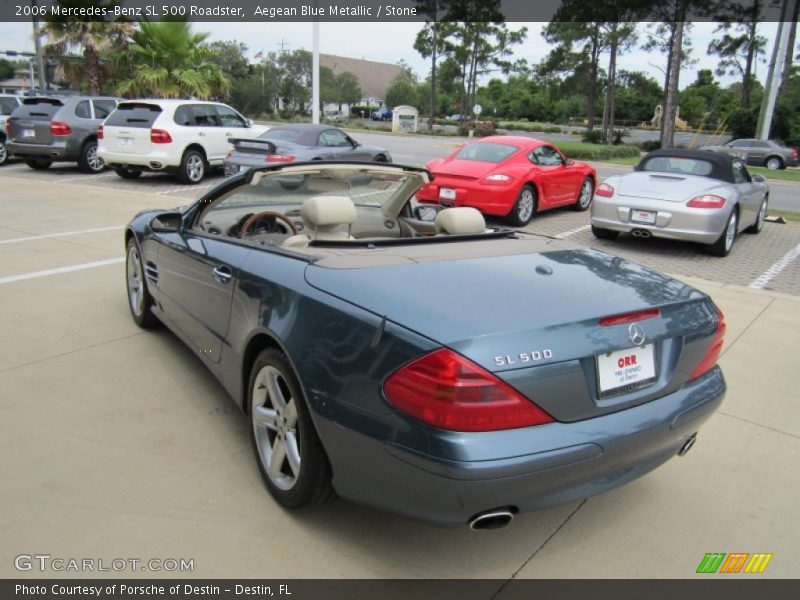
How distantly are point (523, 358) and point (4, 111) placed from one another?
1910 cm

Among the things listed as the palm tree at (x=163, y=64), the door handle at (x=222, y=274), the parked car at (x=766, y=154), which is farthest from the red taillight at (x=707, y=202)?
the parked car at (x=766, y=154)

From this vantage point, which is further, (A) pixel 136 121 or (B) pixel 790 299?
(A) pixel 136 121

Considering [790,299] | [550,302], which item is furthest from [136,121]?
[550,302]

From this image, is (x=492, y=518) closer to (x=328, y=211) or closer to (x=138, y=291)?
(x=328, y=211)

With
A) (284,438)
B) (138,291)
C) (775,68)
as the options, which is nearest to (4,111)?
(138,291)

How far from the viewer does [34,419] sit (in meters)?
3.50

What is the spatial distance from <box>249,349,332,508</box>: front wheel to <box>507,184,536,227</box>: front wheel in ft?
25.1

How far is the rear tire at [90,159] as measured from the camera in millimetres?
15344

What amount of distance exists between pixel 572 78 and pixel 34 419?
177 feet

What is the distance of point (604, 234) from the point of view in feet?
30.6

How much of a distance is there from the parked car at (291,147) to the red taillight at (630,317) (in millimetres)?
9723

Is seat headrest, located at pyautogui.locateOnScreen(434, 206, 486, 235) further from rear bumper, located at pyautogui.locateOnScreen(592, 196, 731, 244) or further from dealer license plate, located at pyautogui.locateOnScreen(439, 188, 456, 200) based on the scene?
dealer license plate, located at pyautogui.locateOnScreen(439, 188, 456, 200)

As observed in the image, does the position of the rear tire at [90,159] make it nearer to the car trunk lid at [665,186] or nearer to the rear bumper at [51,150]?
the rear bumper at [51,150]
